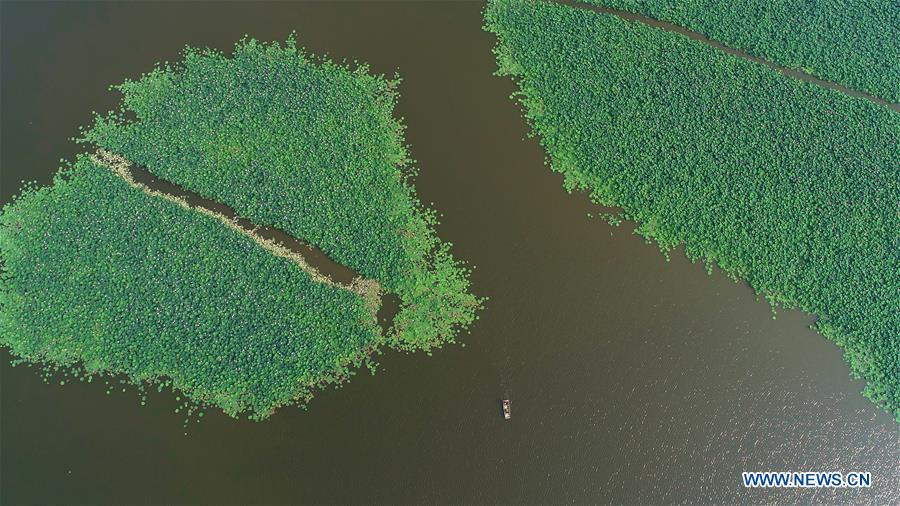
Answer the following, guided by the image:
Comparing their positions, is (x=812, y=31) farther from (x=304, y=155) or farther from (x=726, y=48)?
(x=304, y=155)

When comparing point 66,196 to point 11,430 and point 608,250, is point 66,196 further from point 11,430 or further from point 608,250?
point 608,250

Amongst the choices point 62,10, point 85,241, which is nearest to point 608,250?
point 85,241

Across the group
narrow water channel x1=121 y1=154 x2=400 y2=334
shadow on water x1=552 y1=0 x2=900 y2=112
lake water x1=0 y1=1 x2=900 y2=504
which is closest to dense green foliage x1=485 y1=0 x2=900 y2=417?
shadow on water x1=552 y1=0 x2=900 y2=112

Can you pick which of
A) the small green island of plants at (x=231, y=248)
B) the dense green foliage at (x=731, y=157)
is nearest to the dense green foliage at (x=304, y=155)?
the small green island of plants at (x=231, y=248)

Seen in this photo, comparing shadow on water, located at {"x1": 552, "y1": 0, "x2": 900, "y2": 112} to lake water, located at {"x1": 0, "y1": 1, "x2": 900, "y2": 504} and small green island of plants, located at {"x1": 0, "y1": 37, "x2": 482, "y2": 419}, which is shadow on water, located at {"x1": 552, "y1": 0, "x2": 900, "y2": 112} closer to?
lake water, located at {"x1": 0, "y1": 1, "x2": 900, "y2": 504}

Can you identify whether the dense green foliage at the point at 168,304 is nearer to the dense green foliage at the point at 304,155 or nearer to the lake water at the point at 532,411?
the lake water at the point at 532,411
